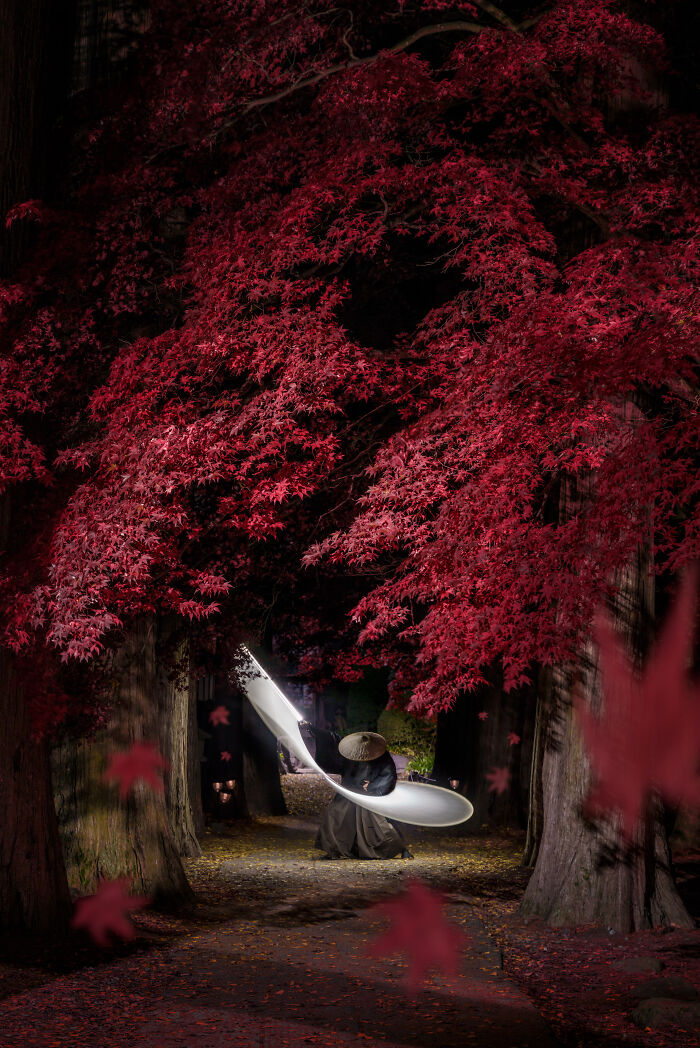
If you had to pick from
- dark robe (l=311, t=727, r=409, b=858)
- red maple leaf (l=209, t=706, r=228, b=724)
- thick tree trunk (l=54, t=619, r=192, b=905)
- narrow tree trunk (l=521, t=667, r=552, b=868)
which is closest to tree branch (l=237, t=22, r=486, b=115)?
thick tree trunk (l=54, t=619, r=192, b=905)

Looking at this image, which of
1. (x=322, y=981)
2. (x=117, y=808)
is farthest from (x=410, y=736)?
(x=322, y=981)

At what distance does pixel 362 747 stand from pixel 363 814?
100 cm

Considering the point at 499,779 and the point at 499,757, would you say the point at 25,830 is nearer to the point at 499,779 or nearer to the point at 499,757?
the point at 499,757

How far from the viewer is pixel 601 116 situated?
386 inches

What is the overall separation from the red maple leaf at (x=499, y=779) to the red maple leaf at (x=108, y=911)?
9594mm

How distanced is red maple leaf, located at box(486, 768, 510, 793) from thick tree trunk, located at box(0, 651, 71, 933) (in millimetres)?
11233

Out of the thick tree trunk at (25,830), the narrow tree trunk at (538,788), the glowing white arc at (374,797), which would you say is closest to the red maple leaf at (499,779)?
the glowing white arc at (374,797)

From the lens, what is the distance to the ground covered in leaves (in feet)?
23.0

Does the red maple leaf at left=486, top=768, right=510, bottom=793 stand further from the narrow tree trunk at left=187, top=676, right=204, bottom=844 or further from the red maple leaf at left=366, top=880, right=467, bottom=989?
the red maple leaf at left=366, top=880, right=467, bottom=989

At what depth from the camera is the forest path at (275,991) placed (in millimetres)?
6863

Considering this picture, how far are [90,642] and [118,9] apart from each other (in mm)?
7387

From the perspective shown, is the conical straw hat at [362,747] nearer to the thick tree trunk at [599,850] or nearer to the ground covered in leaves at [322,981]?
the ground covered in leaves at [322,981]

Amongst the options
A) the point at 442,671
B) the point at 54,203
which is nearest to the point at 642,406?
the point at 442,671

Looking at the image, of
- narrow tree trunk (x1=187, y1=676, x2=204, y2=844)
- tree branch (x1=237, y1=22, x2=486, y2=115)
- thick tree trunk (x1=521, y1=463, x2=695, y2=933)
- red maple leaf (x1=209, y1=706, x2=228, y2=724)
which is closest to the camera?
tree branch (x1=237, y1=22, x2=486, y2=115)
